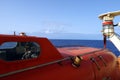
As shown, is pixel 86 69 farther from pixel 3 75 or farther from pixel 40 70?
pixel 3 75

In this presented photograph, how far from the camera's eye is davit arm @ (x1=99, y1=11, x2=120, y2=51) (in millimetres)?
8297

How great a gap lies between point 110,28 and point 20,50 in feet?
13.5

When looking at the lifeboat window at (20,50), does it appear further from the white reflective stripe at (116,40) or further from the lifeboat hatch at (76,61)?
the white reflective stripe at (116,40)

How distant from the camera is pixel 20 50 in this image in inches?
207

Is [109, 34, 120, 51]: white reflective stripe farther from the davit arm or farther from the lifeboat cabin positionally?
the lifeboat cabin

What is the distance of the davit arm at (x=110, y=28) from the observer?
8.30 metres

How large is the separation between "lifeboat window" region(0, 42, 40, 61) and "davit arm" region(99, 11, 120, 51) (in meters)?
3.77

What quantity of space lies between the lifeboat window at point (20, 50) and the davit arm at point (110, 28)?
377cm

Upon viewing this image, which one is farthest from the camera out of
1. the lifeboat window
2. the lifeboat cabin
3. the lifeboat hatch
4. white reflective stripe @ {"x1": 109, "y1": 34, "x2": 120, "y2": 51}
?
white reflective stripe @ {"x1": 109, "y1": 34, "x2": 120, "y2": 51}

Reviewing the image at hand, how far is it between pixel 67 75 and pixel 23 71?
1.34 m

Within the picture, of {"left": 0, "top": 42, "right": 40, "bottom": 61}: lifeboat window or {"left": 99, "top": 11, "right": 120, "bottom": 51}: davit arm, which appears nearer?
{"left": 0, "top": 42, "right": 40, "bottom": 61}: lifeboat window

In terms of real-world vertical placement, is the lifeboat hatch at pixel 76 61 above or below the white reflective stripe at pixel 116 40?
below

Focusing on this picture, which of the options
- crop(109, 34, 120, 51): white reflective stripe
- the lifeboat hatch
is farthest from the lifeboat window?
crop(109, 34, 120, 51): white reflective stripe

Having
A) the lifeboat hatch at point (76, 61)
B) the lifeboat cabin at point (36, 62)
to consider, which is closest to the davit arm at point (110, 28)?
the lifeboat cabin at point (36, 62)
